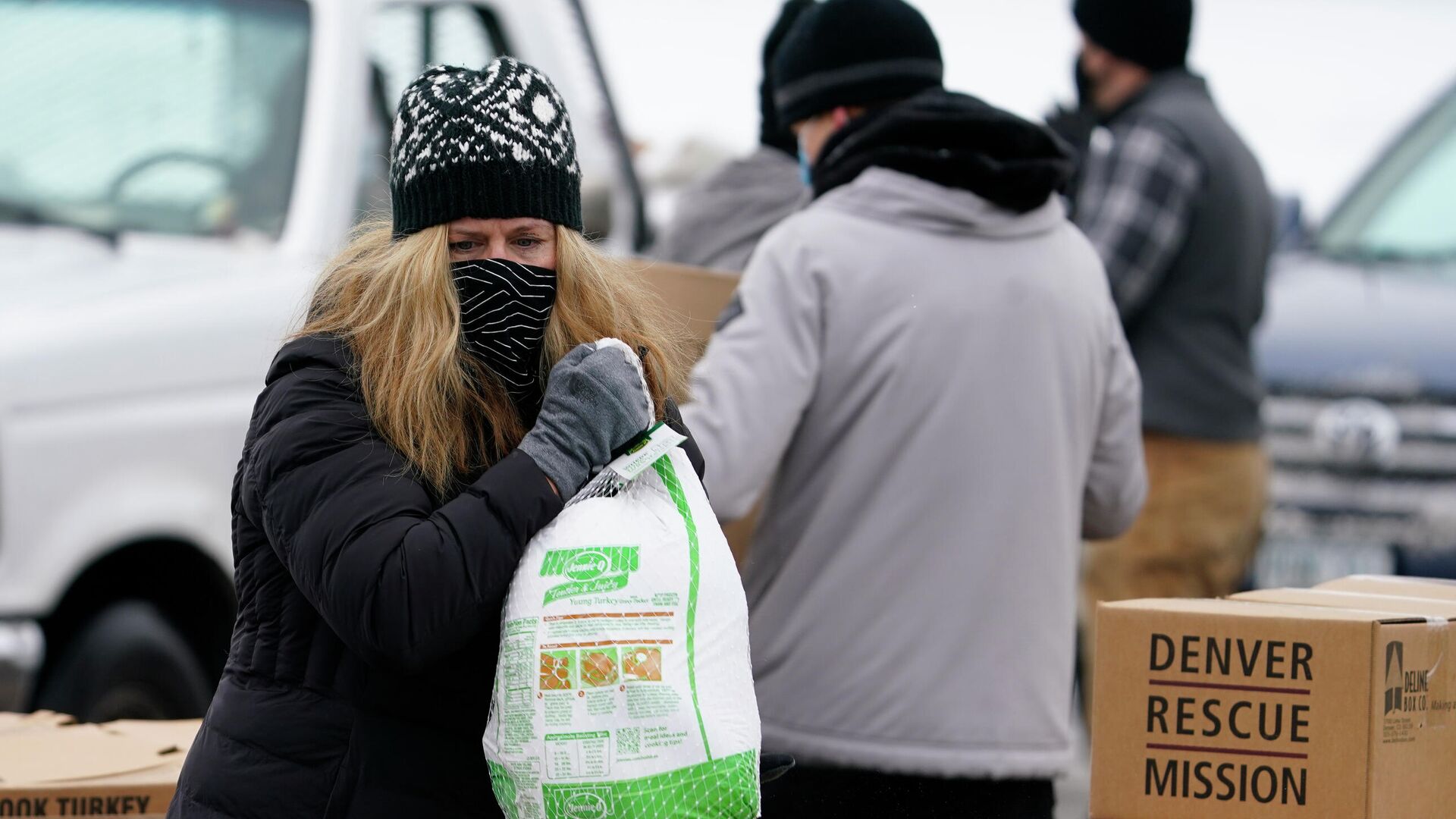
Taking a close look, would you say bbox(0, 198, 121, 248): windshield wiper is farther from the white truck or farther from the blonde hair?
the blonde hair

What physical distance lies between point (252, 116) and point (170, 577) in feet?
4.09

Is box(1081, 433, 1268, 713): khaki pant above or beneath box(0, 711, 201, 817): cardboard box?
beneath

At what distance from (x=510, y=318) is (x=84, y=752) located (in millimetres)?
1013

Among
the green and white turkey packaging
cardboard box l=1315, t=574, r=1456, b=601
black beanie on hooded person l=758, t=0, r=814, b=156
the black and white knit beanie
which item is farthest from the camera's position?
black beanie on hooded person l=758, t=0, r=814, b=156

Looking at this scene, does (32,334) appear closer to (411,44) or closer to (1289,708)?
(411,44)

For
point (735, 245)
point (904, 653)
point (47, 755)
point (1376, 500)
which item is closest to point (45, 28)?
point (735, 245)

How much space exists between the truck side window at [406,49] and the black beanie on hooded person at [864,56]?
7.02ft

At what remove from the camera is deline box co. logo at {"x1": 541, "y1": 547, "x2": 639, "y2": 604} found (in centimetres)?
205

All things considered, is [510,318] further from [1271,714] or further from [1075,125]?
[1075,125]

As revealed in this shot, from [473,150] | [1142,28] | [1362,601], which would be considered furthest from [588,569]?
[1142,28]

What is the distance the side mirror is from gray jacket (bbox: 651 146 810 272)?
419 cm

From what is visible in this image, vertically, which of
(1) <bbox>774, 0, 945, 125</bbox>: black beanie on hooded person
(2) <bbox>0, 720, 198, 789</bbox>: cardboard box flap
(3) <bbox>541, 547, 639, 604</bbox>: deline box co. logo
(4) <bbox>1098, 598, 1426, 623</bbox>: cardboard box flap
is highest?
(1) <bbox>774, 0, 945, 125</bbox>: black beanie on hooded person

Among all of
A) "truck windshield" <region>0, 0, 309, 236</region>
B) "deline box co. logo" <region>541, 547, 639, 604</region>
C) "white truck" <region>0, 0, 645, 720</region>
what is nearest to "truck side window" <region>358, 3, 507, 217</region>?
Result: "white truck" <region>0, 0, 645, 720</region>

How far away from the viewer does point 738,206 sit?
366 centimetres
